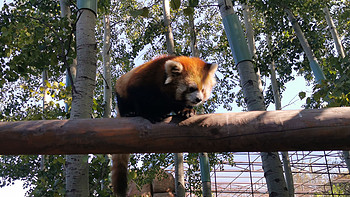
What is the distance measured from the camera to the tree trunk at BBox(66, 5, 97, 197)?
3117 mm

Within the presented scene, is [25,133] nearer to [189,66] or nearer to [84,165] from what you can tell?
[84,165]

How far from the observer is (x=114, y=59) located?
529 inches

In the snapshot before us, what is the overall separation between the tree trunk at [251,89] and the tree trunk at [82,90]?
201cm

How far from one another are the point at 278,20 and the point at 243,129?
7.51m

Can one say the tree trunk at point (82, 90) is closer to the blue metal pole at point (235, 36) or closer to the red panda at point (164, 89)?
the red panda at point (164, 89)

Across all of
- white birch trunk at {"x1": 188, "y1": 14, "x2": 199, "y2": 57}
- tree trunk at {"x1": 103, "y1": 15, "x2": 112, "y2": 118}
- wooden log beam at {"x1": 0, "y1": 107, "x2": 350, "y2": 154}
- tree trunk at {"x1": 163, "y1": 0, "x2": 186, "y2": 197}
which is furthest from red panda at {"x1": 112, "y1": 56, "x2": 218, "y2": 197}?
white birch trunk at {"x1": 188, "y1": 14, "x2": 199, "y2": 57}

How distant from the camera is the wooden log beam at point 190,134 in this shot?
1967 mm

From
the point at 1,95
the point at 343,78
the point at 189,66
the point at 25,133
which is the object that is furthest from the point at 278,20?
the point at 1,95

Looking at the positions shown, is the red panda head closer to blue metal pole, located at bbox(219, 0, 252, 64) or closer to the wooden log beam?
the wooden log beam

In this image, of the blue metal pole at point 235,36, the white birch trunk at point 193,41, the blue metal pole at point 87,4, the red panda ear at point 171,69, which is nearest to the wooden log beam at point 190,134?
the red panda ear at point 171,69

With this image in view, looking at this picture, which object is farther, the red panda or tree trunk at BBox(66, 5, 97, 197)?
tree trunk at BBox(66, 5, 97, 197)

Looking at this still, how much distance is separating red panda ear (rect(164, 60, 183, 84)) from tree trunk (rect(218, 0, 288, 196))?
1.57 meters

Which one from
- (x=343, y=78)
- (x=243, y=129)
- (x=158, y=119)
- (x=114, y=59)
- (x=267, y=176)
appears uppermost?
(x=114, y=59)

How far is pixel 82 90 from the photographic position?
10.9 feet
